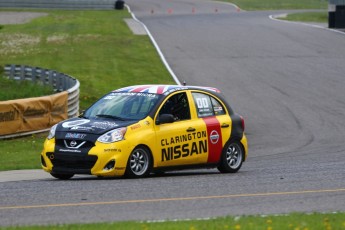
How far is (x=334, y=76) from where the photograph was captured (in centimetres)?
3788

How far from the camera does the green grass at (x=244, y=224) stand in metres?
9.80

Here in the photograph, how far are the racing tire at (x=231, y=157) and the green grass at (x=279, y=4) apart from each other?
190ft

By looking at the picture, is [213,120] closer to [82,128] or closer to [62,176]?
[82,128]

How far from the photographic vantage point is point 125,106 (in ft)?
51.7

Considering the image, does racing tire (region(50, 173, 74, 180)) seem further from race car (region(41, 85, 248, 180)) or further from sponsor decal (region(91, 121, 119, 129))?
sponsor decal (region(91, 121, 119, 129))

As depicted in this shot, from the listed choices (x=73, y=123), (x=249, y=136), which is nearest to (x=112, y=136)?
(x=73, y=123)

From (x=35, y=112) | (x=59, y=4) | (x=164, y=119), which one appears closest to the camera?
(x=164, y=119)

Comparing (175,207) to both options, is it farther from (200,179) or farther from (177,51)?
(177,51)

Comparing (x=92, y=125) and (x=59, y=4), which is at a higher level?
(x=92, y=125)

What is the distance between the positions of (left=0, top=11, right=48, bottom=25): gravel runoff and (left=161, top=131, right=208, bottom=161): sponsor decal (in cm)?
4083

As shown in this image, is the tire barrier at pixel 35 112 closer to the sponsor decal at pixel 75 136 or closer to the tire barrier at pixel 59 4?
the sponsor decal at pixel 75 136

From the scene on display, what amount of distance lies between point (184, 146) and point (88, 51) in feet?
93.0

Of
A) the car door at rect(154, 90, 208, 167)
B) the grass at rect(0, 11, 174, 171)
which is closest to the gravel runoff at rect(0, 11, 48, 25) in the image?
the grass at rect(0, 11, 174, 171)

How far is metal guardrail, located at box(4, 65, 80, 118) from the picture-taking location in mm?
27156
